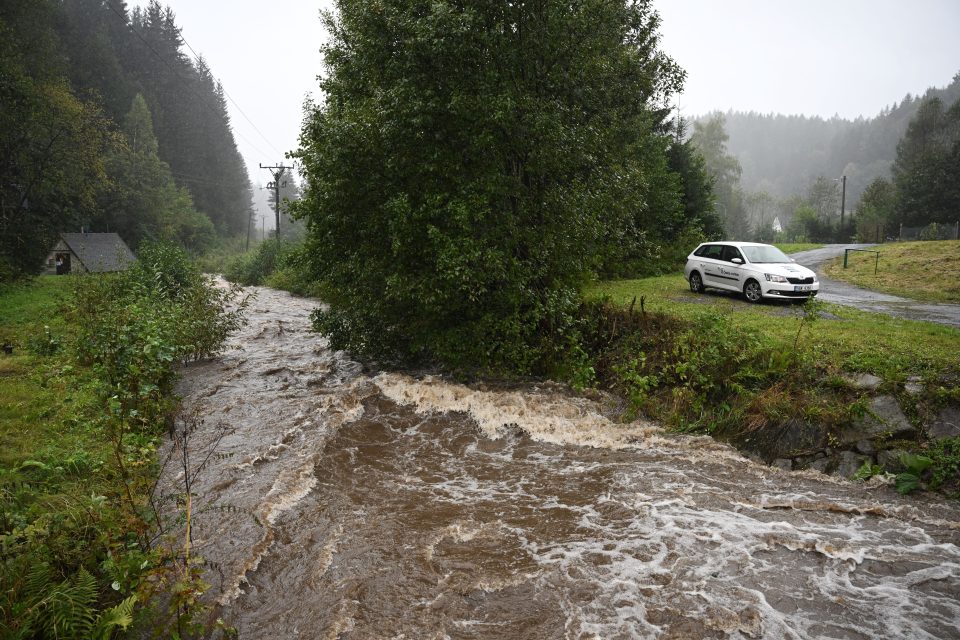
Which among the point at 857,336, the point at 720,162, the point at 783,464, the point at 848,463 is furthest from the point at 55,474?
the point at 720,162

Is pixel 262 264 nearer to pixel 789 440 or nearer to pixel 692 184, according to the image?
pixel 692 184

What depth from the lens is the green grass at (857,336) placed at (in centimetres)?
851

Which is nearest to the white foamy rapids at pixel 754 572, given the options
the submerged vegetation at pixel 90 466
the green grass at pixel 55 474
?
the submerged vegetation at pixel 90 466

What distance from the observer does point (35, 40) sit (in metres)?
33.7

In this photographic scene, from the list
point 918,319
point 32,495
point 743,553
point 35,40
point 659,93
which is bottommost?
point 743,553

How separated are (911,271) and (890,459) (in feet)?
61.4

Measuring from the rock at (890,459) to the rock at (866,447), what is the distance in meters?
0.09

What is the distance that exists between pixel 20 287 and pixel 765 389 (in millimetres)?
29848

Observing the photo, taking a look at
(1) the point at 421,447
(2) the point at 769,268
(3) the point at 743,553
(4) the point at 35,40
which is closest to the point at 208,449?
(1) the point at 421,447

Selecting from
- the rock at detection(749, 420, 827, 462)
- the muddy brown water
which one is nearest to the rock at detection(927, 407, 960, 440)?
the muddy brown water

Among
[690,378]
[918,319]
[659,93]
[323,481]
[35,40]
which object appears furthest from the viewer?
[35,40]

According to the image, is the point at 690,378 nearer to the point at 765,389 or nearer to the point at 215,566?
the point at 765,389

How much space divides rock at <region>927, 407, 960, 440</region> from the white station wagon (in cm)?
799

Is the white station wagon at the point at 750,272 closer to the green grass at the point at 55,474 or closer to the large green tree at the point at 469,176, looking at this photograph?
the large green tree at the point at 469,176
